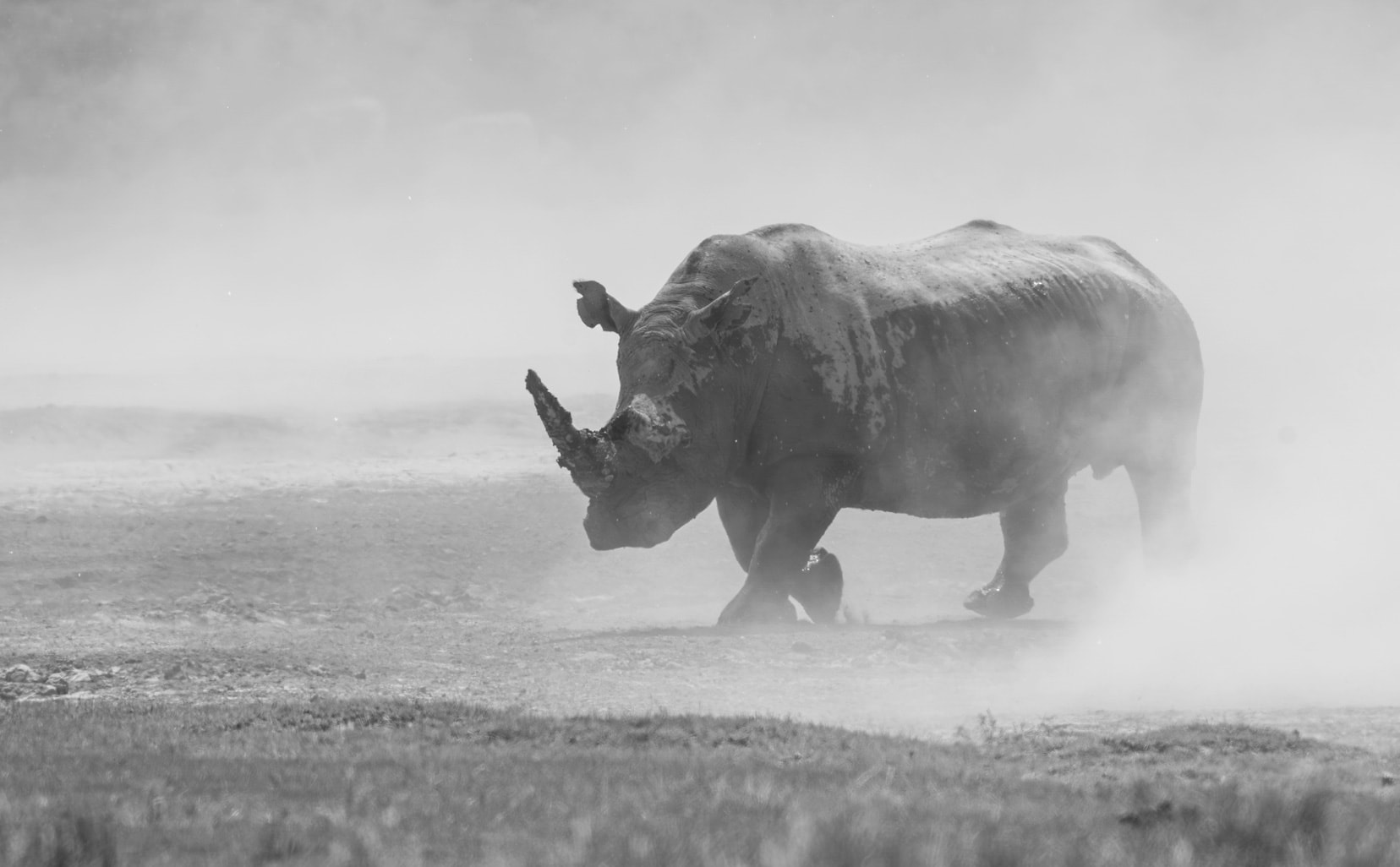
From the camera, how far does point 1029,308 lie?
64.5 feet

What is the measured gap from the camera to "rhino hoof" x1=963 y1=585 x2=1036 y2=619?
21812 mm

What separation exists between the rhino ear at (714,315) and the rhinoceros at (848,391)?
0.02 metres

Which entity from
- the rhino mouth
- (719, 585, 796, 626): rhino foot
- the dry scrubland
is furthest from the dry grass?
(719, 585, 796, 626): rhino foot

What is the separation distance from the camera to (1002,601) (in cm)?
2184

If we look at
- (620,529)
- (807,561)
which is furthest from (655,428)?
(807,561)

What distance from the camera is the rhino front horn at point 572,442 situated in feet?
52.0

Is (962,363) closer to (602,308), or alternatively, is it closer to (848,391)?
(848,391)

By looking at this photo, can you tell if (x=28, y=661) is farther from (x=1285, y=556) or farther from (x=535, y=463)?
(x=535, y=463)

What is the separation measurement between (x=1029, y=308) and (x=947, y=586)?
26.8ft

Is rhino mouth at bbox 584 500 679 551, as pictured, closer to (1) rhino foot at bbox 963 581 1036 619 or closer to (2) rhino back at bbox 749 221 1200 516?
(2) rhino back at bbox 749 221 1200 516

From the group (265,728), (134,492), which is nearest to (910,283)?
(265,728)

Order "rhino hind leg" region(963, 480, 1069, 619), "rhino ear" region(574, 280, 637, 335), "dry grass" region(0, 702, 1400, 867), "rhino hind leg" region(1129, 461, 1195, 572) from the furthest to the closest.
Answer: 1. "rhino hind leg" region(963, 480, 1069, 619)
2. "rhino hind leg" region(1129, 461, 1195, 572)
3. "rhino ear" region(574, 280, 637, 335)
4. "dry grass" region(0, 702, 1400, 867)

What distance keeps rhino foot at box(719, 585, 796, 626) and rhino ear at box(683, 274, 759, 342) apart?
275cm

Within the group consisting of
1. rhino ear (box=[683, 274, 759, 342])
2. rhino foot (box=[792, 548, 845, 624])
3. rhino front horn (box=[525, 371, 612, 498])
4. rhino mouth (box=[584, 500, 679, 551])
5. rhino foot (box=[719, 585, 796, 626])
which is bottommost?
rhino foot (box=[719, 585, 796, 626])
